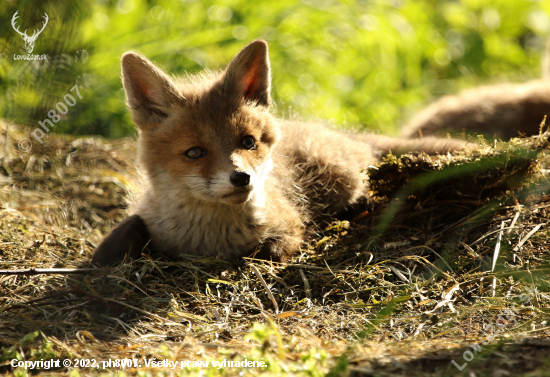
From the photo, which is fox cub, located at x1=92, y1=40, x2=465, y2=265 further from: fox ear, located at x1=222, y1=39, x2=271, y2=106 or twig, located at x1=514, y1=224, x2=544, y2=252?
twig, located at x1=514, y1=224, x2=544, y2=252

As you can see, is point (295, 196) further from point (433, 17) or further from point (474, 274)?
point (433, 17)

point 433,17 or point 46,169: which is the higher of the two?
point 433,17

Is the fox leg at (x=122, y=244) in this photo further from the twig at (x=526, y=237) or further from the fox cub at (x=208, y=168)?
the twig at (x=526, y=237)

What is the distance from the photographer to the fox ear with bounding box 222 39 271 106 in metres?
3.19

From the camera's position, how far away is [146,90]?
3164mm

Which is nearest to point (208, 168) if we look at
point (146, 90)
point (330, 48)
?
point (146, 90)

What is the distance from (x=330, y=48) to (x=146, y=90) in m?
4.31

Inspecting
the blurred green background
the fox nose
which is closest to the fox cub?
the fox nose

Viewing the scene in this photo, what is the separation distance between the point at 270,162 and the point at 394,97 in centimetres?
398

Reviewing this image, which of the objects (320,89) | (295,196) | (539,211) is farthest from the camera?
(320,89)

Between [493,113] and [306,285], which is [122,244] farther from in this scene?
[493,113]

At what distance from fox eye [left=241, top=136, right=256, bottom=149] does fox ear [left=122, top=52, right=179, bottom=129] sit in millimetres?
524

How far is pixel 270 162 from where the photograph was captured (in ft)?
10.8

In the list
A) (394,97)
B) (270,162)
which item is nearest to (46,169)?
(270,162)
